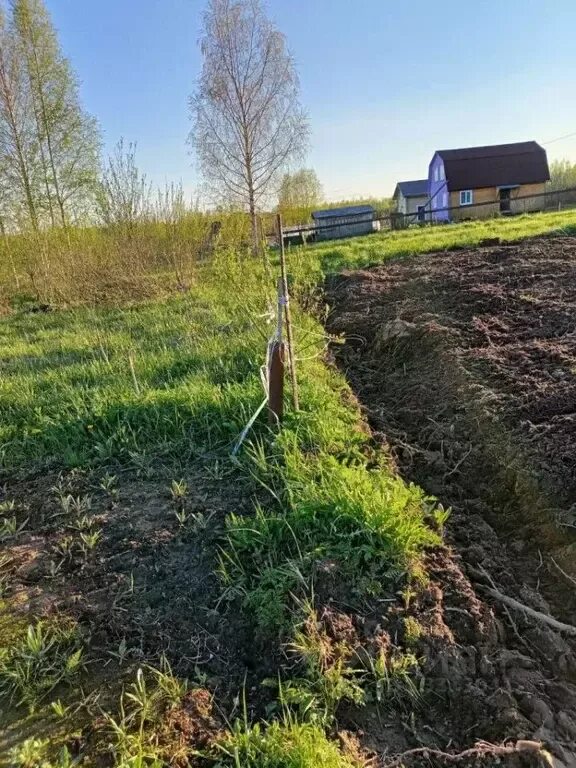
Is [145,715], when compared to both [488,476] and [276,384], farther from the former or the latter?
[488,476]

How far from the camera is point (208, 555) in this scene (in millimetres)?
2871

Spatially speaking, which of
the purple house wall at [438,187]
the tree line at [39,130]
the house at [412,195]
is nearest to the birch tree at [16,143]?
the tree line at [39,130]

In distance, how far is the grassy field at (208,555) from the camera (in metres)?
1.98

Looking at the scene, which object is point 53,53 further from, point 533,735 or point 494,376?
point 533,735

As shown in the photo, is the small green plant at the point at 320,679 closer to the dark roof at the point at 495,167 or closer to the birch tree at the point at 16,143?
the birch tree at the point at 16,143

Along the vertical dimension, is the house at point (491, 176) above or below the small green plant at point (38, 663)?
above

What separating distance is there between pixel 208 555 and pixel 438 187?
35971 mm

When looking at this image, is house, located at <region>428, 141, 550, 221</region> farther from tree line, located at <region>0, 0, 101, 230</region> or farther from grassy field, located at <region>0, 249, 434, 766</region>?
grassy field, located at <region>0, 249, 434, 766</region>

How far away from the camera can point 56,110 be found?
656 inches

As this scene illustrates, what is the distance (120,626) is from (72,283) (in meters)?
12.3

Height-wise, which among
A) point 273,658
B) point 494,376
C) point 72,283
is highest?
point 72,283

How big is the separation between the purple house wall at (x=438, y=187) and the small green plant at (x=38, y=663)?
31483mm

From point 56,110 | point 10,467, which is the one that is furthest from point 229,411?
point 56,110

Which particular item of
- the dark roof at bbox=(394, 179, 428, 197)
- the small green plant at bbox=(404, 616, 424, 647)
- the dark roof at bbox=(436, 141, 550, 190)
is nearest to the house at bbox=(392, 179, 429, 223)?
the dark roof at bbox=(394, 179, 428, 197)
